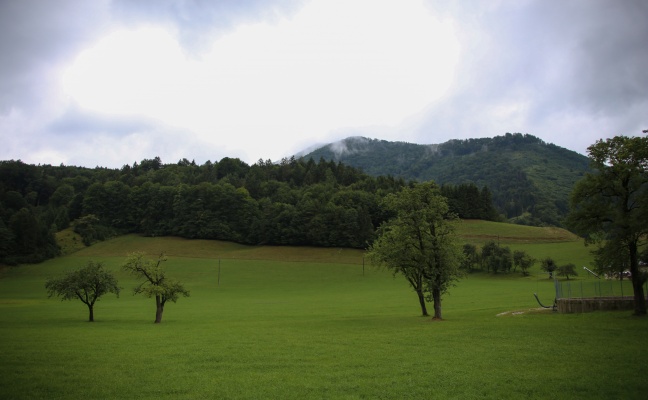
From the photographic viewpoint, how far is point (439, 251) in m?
40.2

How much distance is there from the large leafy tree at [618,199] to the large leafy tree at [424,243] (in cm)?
1075

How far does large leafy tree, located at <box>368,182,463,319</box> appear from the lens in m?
40.1

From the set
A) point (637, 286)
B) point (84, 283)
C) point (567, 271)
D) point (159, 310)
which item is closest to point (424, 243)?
point (637, 286)

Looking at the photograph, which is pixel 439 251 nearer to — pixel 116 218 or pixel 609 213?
pixel 609 213

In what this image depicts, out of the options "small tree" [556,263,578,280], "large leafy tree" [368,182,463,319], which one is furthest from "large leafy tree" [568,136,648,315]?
"small tree" [556,263,578,280]

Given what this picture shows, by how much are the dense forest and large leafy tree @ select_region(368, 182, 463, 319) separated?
267 feet

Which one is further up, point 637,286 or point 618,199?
point 618,199

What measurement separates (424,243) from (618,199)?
16.1 m

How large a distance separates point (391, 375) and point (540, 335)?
13.0m

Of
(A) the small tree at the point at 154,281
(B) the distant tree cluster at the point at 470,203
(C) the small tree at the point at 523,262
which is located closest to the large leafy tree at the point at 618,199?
(A) the small tree at the point at 154,281

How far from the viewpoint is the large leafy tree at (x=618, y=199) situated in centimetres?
3177

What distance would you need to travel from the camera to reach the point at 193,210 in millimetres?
140625

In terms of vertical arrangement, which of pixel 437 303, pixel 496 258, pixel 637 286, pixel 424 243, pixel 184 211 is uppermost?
pixel 184 211

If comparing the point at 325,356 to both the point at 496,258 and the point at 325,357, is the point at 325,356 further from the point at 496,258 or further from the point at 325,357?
the point at 496,258
